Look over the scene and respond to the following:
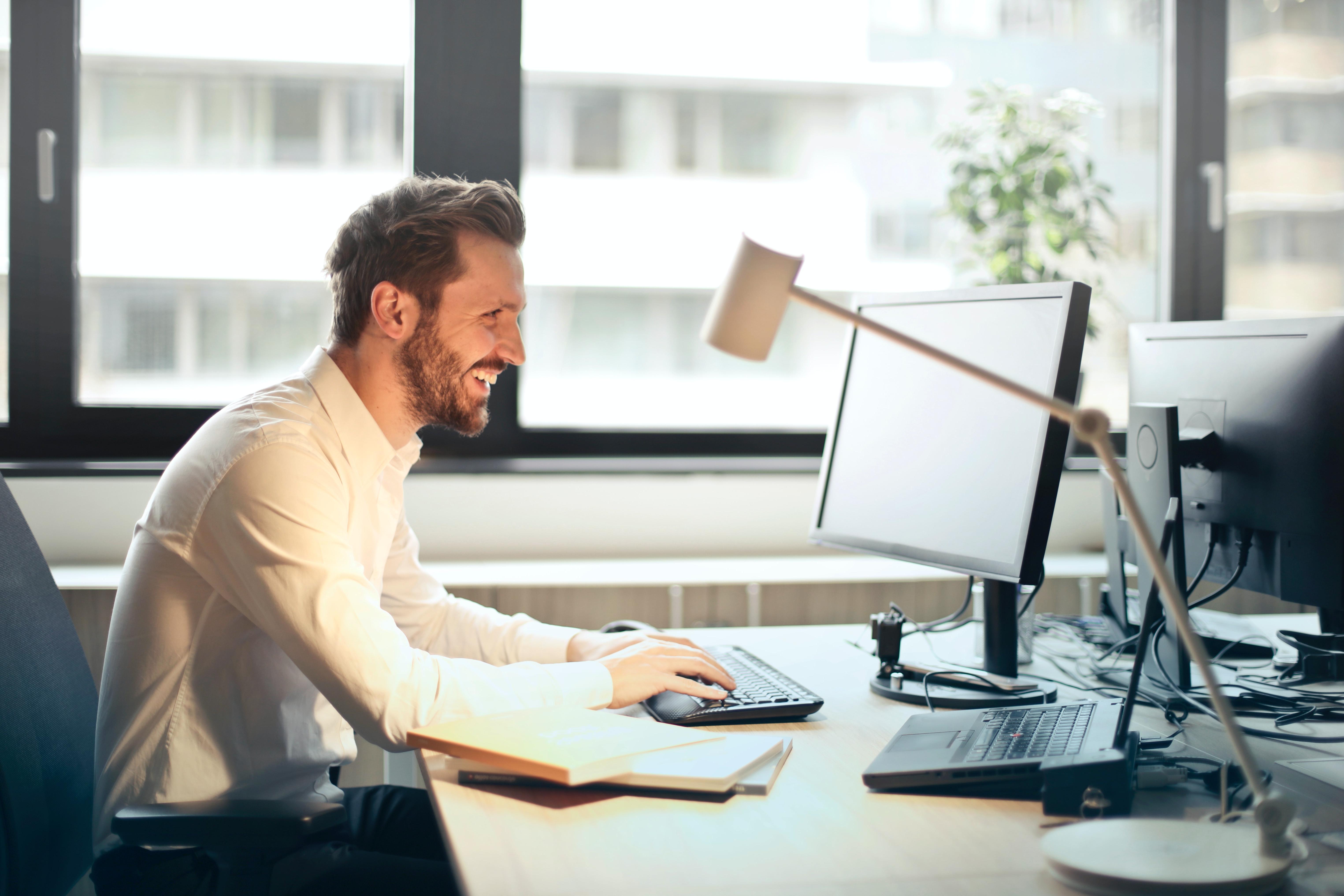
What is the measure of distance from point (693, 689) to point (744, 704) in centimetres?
6

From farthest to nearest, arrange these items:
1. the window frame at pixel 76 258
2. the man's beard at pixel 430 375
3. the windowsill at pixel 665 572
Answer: the window frame at pixel 76 258 < the windowsill at pixel 665 572 < the man's beard at pixel 430 375

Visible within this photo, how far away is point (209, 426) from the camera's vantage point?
4.08 feet

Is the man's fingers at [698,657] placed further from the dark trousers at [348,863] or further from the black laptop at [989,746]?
the dark trousers at [348,863]

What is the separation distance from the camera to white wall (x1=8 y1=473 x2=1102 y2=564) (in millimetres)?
2307

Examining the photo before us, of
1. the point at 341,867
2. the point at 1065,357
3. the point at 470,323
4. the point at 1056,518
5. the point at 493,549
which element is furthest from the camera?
the point at 1056,518

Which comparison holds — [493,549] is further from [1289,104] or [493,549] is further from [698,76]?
[1289,104]

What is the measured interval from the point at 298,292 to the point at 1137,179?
89.3 inches

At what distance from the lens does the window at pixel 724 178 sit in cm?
267

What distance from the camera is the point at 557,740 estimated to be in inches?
40.5

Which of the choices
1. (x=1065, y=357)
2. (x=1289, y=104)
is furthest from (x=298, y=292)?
(x=1289, y=104)

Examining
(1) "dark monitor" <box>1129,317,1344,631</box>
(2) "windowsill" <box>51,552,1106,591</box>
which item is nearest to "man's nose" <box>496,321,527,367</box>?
(2) "windowsill" <box>51,552,1106,591</box>

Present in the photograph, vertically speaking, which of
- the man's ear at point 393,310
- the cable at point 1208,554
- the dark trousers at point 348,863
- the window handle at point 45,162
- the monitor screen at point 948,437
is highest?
the window handle at point 45,162

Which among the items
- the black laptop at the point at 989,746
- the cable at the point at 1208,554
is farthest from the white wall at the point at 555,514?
the black laptop at the point at 989,746

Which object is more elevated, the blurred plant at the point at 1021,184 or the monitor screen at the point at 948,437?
the blurred plant at the point at 1021,184
